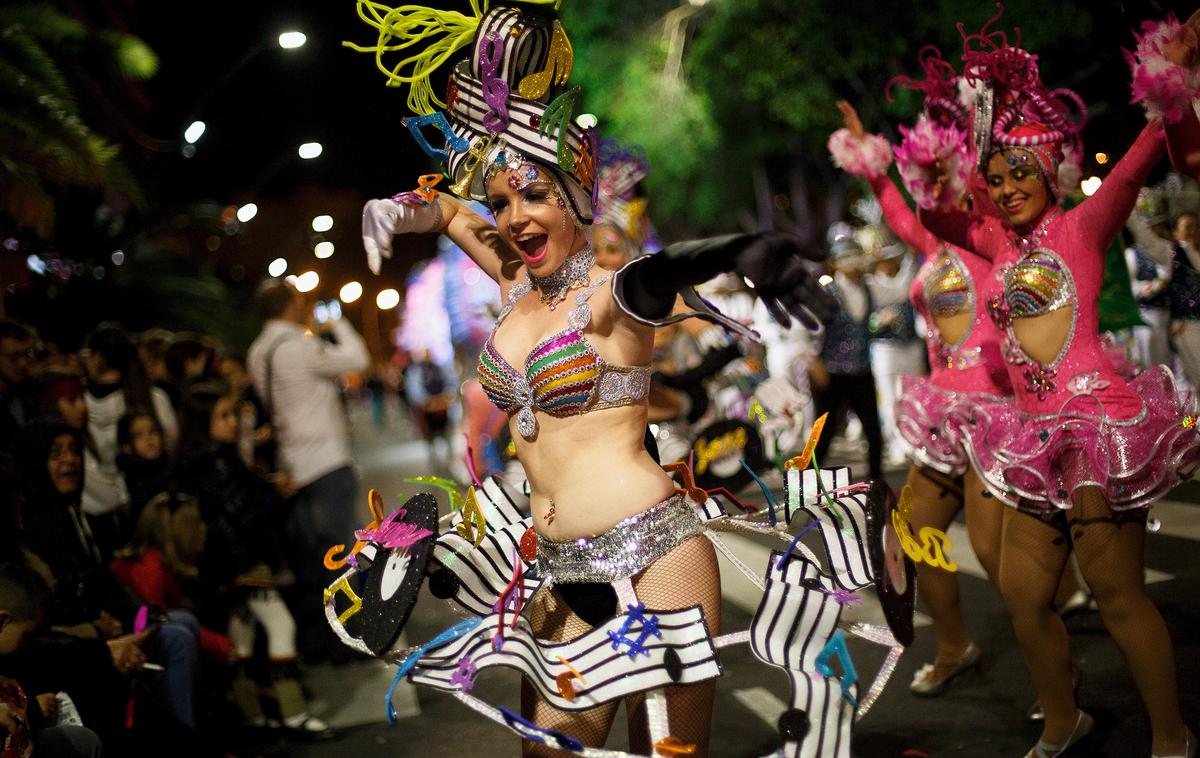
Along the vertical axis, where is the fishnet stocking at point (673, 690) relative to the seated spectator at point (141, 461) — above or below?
below

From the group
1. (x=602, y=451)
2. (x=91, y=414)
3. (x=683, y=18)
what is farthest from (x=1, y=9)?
(x=683, y=18)

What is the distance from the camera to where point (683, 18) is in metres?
18.6

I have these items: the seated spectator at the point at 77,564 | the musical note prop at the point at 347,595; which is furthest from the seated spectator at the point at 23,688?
the musical note prop at the point at 347,595

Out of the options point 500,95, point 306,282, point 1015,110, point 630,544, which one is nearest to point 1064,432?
point 1015,110

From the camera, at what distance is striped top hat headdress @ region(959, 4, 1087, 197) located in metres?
3.86

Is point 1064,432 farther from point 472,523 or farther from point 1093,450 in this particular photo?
point 472,523

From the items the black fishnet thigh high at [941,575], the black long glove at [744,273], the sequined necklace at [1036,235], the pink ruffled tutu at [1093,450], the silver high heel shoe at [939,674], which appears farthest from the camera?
the black fishnet thigh high at [941,575]

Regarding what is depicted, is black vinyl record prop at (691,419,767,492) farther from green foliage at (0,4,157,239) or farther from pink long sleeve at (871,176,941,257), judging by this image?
green foliage at (0,4,157,239)

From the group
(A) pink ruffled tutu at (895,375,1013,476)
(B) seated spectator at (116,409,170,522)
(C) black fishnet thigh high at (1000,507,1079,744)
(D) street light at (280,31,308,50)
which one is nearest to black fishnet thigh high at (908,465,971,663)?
(A) pink ruffled tutu at (895,375,1013,476)

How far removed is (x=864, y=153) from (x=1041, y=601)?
209 centimetres

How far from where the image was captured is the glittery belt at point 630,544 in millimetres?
2625

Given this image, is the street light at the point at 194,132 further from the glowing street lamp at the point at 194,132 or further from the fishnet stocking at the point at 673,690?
the fishnet stocking at the point at 673,690

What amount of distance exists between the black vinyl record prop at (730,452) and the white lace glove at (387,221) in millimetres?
1567

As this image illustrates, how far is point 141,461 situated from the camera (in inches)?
213
